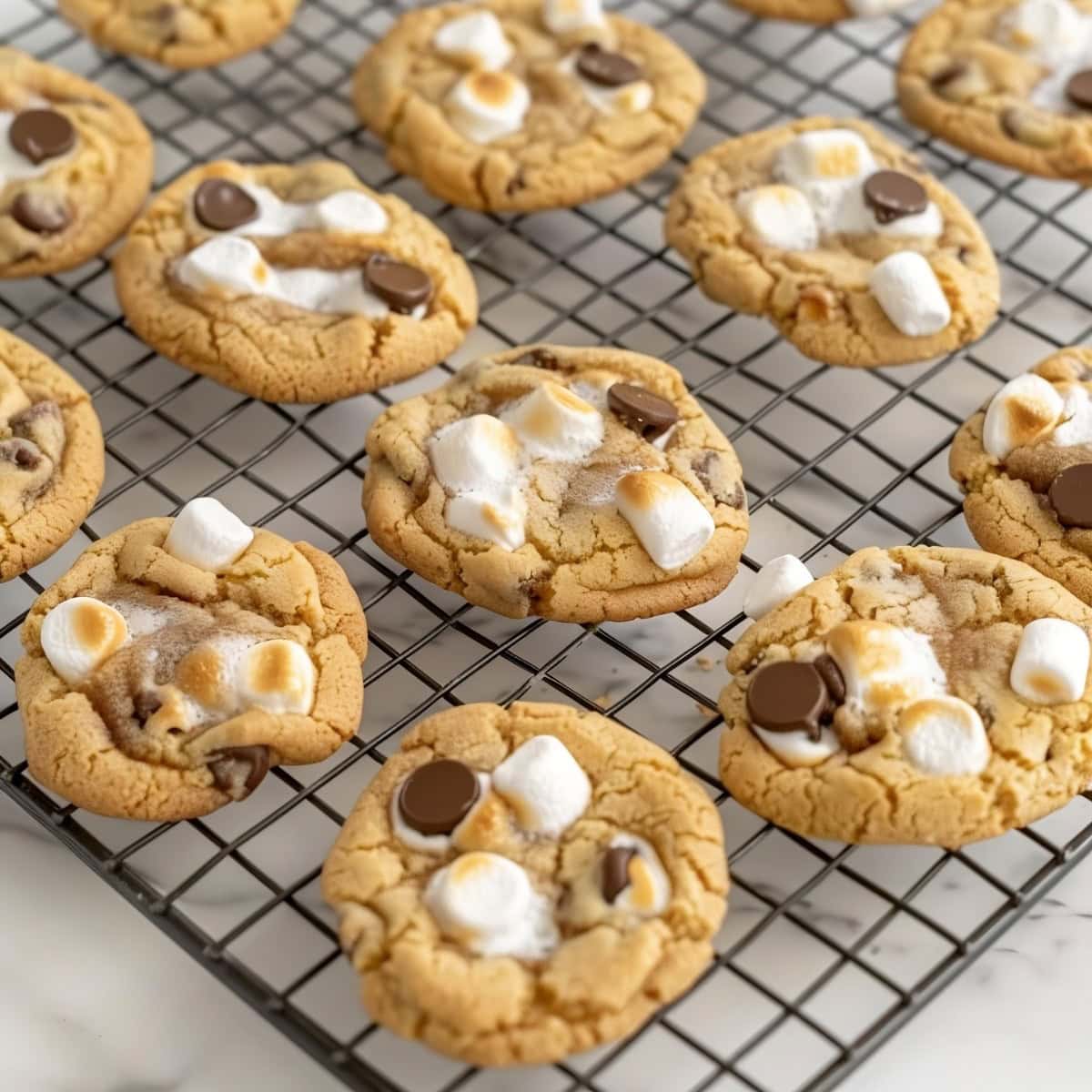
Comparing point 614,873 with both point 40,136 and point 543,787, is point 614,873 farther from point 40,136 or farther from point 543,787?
point 40,136

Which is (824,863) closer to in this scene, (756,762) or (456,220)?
(756,762)

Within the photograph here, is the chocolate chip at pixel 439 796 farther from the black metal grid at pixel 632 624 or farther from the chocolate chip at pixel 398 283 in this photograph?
the chocolate chip at pixel 398 283

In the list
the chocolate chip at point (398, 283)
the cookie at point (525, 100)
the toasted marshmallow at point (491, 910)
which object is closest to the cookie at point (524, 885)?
the toasted marshmallow at point (491, 910)

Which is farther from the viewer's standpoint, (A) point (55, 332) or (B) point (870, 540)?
(A) point (55, 332)

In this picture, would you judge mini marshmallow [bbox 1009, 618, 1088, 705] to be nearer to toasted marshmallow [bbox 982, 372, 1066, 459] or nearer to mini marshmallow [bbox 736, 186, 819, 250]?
toasted marshmallow [bbox 982, 372, 1066, 459]

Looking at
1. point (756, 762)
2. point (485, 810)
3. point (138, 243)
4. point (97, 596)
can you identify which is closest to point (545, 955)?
point (485, 810)

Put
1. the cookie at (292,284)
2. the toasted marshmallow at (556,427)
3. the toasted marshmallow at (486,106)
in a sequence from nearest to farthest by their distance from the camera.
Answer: the toasted marshmallow at (556,427), the cookie at (292,284), the toasted marshmallow at (486,106)
